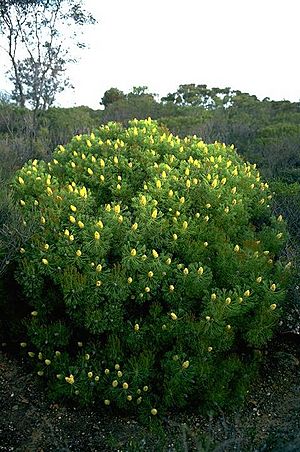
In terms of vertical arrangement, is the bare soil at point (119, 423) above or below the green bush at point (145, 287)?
below

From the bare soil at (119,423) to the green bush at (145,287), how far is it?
0.54 feet

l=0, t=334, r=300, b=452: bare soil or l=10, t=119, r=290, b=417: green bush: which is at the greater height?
l=10, t=119, r=290, b=417: green bush

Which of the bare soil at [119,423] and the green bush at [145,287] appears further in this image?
the green bush at [145,287]

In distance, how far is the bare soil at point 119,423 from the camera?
400 cm

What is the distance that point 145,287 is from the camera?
13.7 feet

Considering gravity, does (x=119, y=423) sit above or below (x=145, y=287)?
below

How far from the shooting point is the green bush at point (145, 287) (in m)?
4.16

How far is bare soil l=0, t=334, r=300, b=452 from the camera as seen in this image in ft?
13.1

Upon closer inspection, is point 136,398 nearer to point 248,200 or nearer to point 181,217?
point 181,217

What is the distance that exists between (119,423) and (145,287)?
3.59 ft

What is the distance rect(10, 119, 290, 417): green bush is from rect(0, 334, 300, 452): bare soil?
0.54 feet

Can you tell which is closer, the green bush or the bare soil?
the bare soil

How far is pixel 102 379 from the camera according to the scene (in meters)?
4.22

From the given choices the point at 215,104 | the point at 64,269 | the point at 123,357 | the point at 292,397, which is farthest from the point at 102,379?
the point at 215,104
